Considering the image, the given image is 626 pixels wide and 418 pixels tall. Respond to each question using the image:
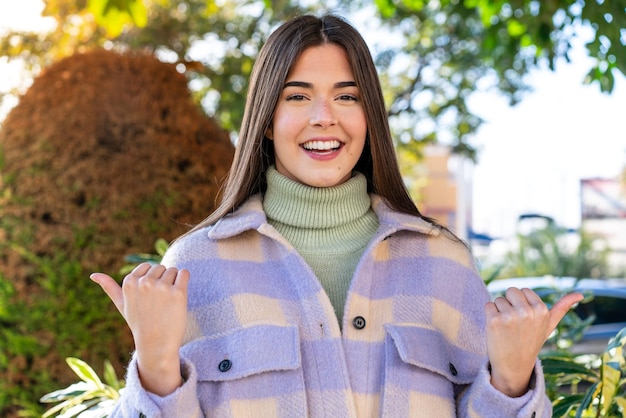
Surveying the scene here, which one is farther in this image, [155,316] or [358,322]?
[358,322]

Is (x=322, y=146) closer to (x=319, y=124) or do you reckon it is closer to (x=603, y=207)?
(x=319, y=124)

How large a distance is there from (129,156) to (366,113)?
2031 mm

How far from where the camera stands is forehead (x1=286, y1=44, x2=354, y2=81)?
6.71 ft

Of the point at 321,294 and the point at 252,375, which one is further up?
the point at 321,294

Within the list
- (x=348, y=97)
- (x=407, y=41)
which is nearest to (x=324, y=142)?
(x=348, y=97)

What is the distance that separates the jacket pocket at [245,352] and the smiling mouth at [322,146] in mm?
445

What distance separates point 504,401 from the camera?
1759 mm

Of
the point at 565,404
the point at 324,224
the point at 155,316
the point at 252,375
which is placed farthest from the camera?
the point at 565,404

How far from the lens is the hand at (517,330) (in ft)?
5.60

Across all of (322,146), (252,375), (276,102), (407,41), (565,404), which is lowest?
(565,404)

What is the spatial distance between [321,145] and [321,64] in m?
0.21

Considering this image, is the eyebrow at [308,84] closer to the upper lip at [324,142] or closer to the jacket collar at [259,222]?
the upper lip at [324,142]

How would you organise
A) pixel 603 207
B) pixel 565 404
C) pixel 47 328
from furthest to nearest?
1. pixel 603 207
2. pixel 47 328
3. pixel 565 404

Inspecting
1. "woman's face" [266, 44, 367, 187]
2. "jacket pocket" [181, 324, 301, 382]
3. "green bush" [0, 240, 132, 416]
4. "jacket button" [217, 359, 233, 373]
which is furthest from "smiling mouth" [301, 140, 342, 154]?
"green bush" [0, 240, 132, 416]
